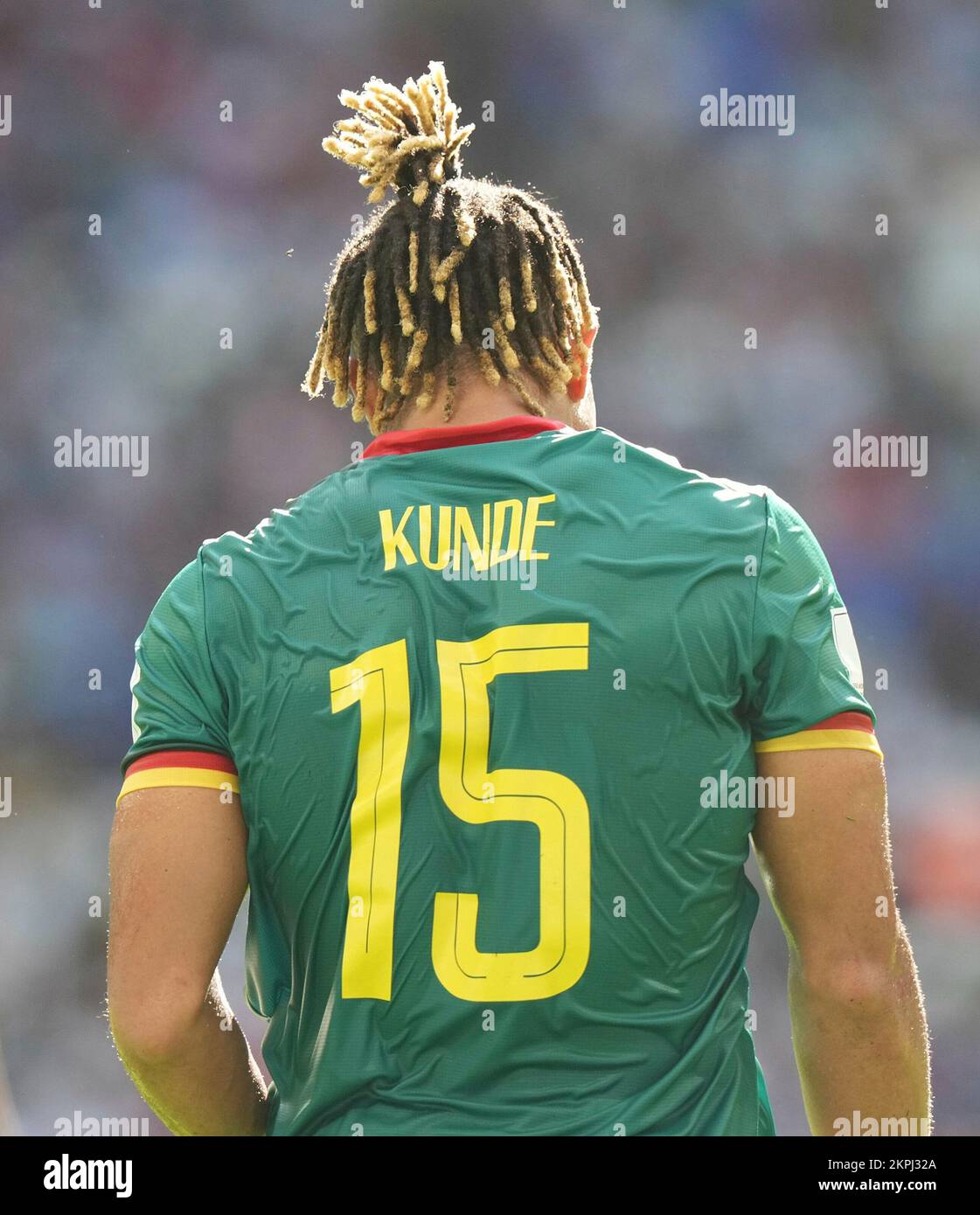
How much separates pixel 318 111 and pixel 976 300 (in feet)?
7.69

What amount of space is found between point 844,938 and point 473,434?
0.58 m

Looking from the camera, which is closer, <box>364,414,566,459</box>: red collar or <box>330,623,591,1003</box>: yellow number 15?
<box>330,623,591,1003</box>: yellow number 15

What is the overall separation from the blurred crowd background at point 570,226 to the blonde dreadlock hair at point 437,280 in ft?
Result: 10.4

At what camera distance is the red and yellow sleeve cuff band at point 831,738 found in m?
1.24

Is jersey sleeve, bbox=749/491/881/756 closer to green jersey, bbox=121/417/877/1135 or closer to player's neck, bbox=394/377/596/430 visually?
green jersey, bbox=121/417/877/1135

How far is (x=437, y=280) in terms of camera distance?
1453 mm

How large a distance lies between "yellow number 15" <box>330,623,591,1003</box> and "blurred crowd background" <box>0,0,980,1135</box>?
3467mm

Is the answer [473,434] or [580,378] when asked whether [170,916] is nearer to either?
[473,434]

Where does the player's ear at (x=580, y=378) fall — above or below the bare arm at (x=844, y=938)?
above

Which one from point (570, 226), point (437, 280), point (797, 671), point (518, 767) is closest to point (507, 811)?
point (518, 767)

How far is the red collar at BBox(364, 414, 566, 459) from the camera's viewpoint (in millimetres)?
1377

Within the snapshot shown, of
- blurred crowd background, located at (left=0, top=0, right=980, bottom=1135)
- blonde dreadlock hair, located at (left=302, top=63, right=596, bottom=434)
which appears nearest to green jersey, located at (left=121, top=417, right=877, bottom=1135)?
blonde dreadlock hair, located at (left=302, top=63, right=596, bottom=434)

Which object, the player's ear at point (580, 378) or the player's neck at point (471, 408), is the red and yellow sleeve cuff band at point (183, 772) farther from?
the player's ear at point (580, 378)

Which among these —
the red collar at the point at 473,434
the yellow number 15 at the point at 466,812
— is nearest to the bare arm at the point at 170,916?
the yellow number 15 at the point at 466,812
